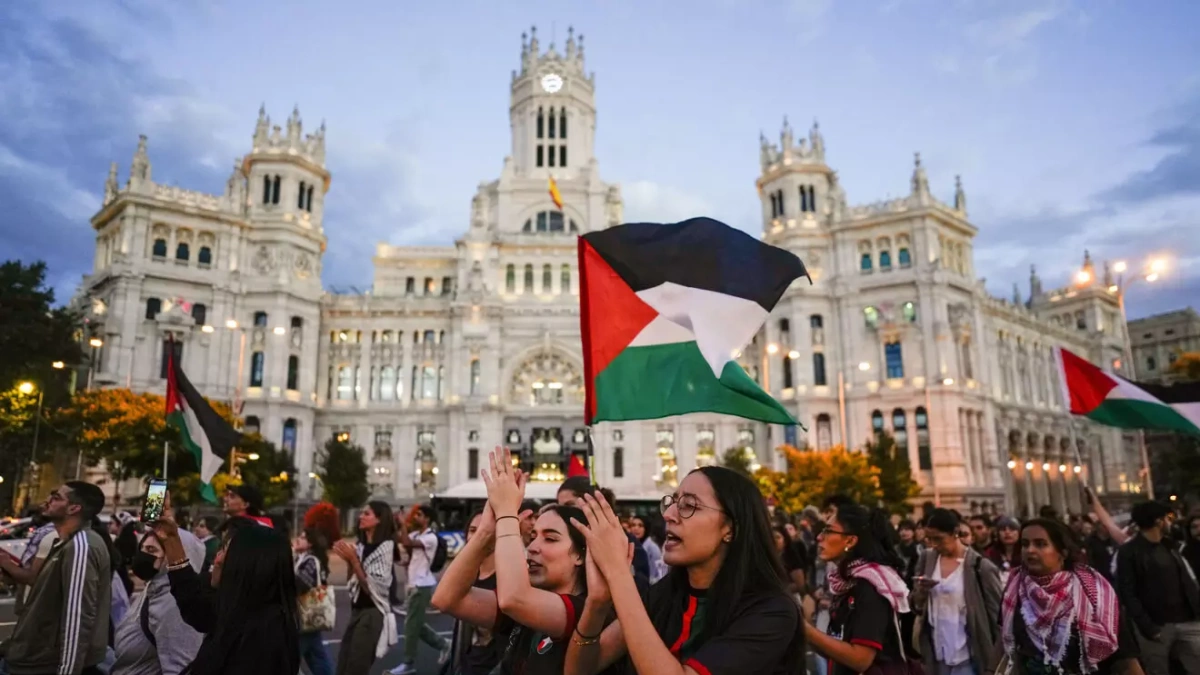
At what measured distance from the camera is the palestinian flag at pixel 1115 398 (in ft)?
44.7

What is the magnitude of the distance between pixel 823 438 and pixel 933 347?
10.4m

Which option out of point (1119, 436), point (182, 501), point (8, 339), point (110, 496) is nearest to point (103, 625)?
point (182, 501)

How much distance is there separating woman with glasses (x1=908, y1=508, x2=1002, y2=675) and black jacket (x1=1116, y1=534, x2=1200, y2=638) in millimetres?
1692

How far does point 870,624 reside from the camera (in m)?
5.18

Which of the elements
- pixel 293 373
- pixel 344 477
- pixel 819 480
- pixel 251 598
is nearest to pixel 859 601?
pixel 251 598

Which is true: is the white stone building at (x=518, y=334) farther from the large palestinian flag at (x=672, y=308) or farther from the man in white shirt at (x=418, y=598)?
the large palestinian flag at (x=672, y=308)

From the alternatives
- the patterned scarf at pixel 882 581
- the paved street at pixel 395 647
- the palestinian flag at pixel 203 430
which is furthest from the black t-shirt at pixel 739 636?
the palestinian flag at pixel 203 430

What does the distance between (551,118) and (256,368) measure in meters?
34.0

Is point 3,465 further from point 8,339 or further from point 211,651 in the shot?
point 211,651

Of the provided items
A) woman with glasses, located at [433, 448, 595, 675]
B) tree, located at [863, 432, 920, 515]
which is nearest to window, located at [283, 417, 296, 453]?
tree, located at [863, 432, 920, 515]

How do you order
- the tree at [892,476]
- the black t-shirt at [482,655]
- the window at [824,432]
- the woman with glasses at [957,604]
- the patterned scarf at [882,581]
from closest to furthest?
1. the patterned scarf at [882,581]
2. the black t-shirt at [482,655]
3. the woman with glasses at [957,604]
4. the tree at [892,476]
5. the window at [824,432]

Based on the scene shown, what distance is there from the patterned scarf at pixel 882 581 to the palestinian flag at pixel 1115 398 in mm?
10076

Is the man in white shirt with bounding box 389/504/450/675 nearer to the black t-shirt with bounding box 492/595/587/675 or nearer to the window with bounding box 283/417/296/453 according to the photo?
the black t-shirt with bounding box 492/595/587/675

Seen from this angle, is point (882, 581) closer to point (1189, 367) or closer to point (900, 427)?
point (1189, 367)
